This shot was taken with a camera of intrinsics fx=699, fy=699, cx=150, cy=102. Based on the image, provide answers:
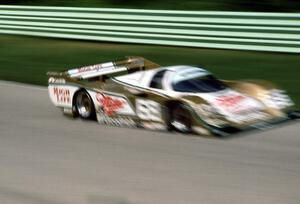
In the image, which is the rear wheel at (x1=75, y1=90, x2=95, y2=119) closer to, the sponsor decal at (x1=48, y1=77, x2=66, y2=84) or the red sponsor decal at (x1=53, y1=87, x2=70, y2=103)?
the red sponsor decal at (x1=53, y1=87, x2=70, y2=103)

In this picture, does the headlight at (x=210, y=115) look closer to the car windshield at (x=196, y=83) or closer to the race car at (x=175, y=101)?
the race car at (x=175, y=101)

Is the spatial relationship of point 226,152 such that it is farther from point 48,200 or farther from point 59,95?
point 59,95

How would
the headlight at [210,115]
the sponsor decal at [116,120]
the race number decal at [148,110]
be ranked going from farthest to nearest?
the sponsor decal at [116,120], the race number decal at [148,110], the headlight at [210,115]

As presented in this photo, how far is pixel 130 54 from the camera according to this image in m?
16.3

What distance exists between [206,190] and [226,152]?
1.57 meters

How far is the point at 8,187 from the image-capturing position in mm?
6570

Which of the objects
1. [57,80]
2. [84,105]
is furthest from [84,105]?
[57,80]

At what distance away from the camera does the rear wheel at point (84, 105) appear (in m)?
10.1

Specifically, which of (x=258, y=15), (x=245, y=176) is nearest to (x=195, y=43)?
(x=258, y=15)

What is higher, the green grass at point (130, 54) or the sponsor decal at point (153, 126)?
the sponsor decal at point (153, 126)

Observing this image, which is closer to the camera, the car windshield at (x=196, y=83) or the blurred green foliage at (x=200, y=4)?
the car windshield at (x=196, y=83)

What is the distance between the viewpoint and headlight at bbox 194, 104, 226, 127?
834 cm

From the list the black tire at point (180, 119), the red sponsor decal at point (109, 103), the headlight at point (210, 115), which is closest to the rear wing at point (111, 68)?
the red sponsor decal at point (109, 103)

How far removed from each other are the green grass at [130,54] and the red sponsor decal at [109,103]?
→ 289 centimetres
